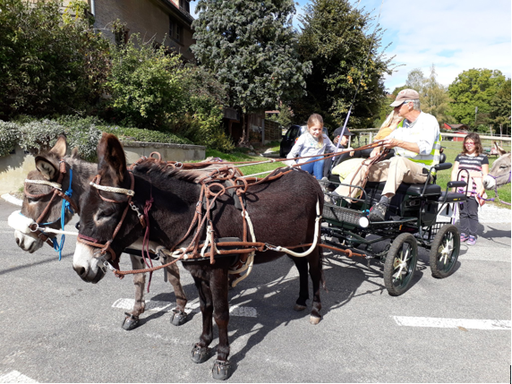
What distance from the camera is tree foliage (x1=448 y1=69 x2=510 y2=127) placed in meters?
67.9

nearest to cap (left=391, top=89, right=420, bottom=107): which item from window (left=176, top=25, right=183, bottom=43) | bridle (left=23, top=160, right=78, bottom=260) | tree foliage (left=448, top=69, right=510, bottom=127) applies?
bridle (left=23, top=160, right=78, bottom=260)

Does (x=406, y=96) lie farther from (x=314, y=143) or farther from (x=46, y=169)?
(x=46, y=169)

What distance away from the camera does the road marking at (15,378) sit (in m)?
2.50

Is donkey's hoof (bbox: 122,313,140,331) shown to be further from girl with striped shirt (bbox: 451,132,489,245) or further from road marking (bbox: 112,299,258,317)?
girl with striped shirt (bbox: 451,132,489,245)

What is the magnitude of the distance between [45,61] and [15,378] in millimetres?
10754

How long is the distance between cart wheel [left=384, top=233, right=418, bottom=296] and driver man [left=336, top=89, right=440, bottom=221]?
15.9 inches

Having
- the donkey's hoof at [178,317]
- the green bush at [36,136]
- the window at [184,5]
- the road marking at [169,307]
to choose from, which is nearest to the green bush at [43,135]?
the green bush at [36,136]

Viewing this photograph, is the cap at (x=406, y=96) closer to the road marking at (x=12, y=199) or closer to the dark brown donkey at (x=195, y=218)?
the dark brown donkey at (x=195, y=218)

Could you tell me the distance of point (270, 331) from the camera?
11.0 feet

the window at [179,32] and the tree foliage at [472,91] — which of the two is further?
the tree foliage at [472,91]

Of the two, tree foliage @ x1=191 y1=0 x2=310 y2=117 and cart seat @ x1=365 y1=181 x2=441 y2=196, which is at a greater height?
tree foliage @ x1=191 y1=0 x2=310 y2=117

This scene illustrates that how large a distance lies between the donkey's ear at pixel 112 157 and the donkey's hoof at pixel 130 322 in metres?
1.73

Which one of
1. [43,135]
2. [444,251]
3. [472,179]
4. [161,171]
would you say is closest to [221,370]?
[161,171]

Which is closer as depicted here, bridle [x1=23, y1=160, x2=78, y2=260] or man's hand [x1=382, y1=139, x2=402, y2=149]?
bridle [x1=23, y1=160, x2=78, y2=260]
